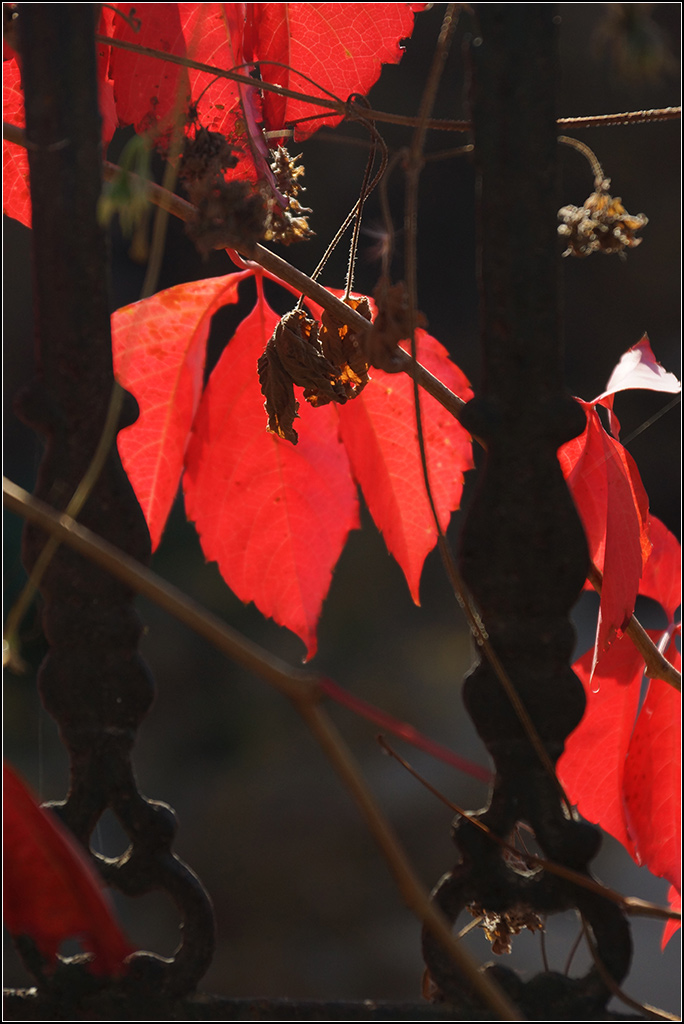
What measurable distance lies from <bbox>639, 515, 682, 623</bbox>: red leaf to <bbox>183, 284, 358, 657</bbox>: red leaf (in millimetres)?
132

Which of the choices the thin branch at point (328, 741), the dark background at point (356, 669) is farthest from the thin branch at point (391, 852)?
the dark background at point (356, 669)

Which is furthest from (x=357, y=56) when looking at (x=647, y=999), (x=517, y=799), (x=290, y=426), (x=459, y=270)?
(x=459, y=270)

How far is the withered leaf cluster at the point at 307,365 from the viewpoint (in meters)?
0.28

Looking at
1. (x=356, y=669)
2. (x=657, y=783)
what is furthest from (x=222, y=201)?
(x=356, y=669)

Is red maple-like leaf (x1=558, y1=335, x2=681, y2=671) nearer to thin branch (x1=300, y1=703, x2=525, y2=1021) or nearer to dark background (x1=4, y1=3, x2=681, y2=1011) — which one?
thin branch (x1=300, y1=703, x2=525, y2=1021)

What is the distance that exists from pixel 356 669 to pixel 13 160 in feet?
4.36

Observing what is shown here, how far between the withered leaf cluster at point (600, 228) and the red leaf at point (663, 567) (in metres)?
0.12

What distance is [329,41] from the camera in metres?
0.30

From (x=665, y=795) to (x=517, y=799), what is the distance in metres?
0.11

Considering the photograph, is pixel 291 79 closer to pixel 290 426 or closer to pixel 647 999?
pixel 290 426

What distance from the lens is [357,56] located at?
302 millimetres

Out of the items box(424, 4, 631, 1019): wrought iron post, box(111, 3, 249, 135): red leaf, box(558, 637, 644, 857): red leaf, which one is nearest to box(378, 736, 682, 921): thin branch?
box(424, 4, 631, 1019): wrought iron post

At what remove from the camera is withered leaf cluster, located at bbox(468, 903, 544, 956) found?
24cm

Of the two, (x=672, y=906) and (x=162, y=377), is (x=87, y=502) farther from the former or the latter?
(x=672, y=906)
